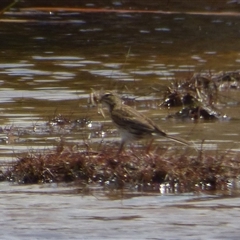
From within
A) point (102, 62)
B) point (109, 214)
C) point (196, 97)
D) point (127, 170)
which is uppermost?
point (102, 62)

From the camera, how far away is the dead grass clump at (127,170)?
8.46 meters

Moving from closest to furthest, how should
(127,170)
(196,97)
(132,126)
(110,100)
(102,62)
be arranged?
(127,170) < (132,126) < (110,100) < (196,97) < (102,62)

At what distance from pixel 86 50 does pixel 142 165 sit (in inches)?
408

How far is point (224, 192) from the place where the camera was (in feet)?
27.1

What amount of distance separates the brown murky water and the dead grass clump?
0.23 metres

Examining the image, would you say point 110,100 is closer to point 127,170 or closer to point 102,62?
point 127,170

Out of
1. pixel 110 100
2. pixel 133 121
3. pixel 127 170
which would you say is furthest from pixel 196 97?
pixel 127 170

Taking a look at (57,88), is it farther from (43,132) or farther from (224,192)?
(224,192)

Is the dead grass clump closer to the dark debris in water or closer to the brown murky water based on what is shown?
the brown murky water

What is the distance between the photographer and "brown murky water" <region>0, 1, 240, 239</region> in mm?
7215

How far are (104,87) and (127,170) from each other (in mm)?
5680

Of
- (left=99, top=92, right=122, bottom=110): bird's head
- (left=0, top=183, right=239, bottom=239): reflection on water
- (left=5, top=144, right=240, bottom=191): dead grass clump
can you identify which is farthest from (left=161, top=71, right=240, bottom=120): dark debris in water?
(left=0, top=183, right=239, bottom=239): reflection on water

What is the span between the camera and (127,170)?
27.9 ft

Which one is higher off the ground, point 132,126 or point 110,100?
point 110,100
